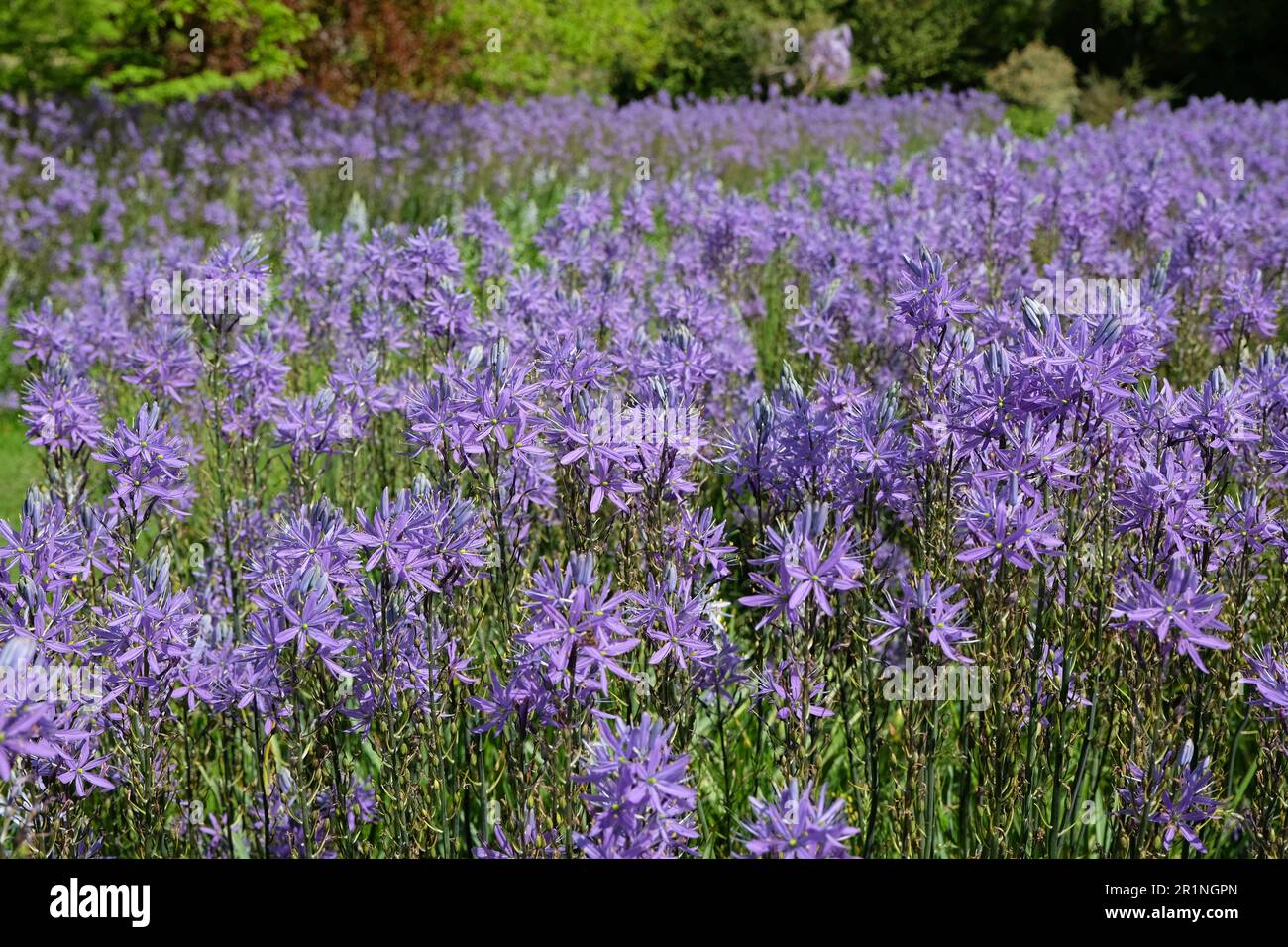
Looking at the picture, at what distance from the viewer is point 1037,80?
2128 cm

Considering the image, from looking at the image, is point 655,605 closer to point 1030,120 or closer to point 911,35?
point 1030,120

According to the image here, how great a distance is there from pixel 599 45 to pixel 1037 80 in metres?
8.19

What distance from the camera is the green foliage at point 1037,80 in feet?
69.8

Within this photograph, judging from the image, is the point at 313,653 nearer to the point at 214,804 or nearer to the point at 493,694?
the point at 493,694

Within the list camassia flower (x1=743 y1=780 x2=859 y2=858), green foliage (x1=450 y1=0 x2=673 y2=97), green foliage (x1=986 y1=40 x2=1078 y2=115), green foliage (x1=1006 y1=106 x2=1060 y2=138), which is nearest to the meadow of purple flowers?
camassia flower (x1=743 y1=780 x2=859 y2=858)

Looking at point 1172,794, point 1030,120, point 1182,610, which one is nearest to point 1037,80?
point 1030,120

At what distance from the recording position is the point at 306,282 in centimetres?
512

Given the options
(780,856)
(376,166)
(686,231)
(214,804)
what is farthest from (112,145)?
(780,856)

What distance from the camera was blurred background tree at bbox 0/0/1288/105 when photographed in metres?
13.4

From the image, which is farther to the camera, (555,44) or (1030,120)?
(555,44)

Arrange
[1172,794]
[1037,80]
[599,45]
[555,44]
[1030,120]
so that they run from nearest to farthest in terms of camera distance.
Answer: [1172,794] → [1030,120] → [555,44] → [1037,80] → [599,45]

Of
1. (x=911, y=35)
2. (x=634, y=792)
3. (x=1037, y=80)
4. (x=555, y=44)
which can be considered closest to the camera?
(x=634, y=792)

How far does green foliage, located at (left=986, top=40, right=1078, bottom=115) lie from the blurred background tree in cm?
29

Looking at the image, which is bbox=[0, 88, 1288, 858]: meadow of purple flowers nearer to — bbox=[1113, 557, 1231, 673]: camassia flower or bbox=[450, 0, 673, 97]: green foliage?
bbox=[1113, 557, 1231, 673]: camassia flower
